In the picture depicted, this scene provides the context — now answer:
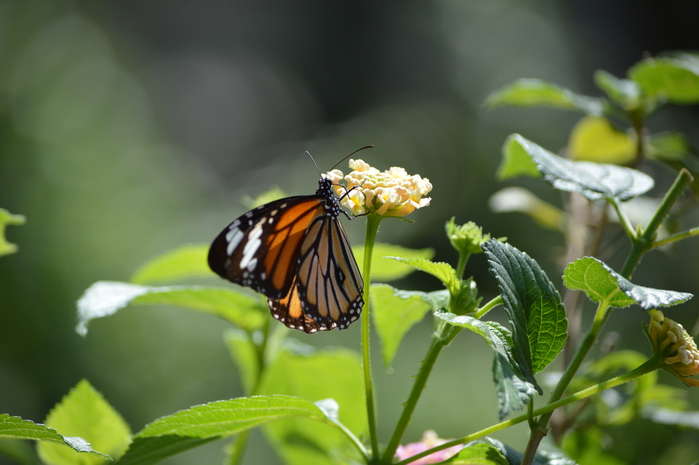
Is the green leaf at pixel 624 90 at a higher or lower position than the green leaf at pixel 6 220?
higher

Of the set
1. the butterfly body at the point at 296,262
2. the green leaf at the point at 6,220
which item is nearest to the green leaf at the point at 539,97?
the butterfly body at the point at 296,262

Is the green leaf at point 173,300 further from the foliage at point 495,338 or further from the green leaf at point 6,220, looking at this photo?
the green leaf at point 6,220

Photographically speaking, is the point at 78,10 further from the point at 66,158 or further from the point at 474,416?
the point at 474,416

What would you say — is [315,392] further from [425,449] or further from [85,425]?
[85,425]

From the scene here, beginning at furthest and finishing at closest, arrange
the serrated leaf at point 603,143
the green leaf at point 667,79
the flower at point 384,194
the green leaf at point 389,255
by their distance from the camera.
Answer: the serrated leaf at point 603,143 → the green leaf at point 667,79 → the green leaf at point 389,255 → the flower at point 384,194

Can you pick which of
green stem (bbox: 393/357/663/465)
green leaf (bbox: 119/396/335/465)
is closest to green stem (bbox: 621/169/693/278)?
green stem (bbox: 393/357/663/465)

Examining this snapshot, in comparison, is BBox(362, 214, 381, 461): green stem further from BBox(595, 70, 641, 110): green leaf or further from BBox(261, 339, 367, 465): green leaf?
BBox(595, 70, 641, 110): green leaf

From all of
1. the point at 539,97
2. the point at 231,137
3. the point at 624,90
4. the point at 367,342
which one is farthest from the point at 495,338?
the point at 231,137
